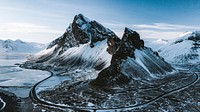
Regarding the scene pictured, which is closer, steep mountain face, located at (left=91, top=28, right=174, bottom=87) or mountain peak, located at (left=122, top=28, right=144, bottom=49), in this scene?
steep mountain face, located at (left=91, top=28, right=174, bottom=87)

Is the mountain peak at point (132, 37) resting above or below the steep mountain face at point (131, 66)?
above

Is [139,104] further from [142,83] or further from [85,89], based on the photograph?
[142,83]

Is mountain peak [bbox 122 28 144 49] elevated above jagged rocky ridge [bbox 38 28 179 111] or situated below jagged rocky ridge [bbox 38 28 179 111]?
above

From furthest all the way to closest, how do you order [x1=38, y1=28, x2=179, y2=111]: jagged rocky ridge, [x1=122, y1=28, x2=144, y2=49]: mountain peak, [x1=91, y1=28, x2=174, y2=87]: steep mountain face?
[x1=122, y1=28, x2=144, y2=49]: mountain peak → [x1=91, y1=28, x2=174, y2=87]: steep mountain face → [x1=38, y1=28, x2=179, y2=111]: jagged rocky ridge

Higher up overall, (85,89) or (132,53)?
(132,53)

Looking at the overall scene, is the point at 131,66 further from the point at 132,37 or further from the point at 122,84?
the point at 132,37

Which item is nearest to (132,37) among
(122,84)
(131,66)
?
(131,66)

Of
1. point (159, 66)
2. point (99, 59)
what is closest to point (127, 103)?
point (159, 66)

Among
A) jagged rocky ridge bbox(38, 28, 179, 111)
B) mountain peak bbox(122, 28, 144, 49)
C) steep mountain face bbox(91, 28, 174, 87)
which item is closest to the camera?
jagged rocky ridge bbox(38, 28, 179, 111)
